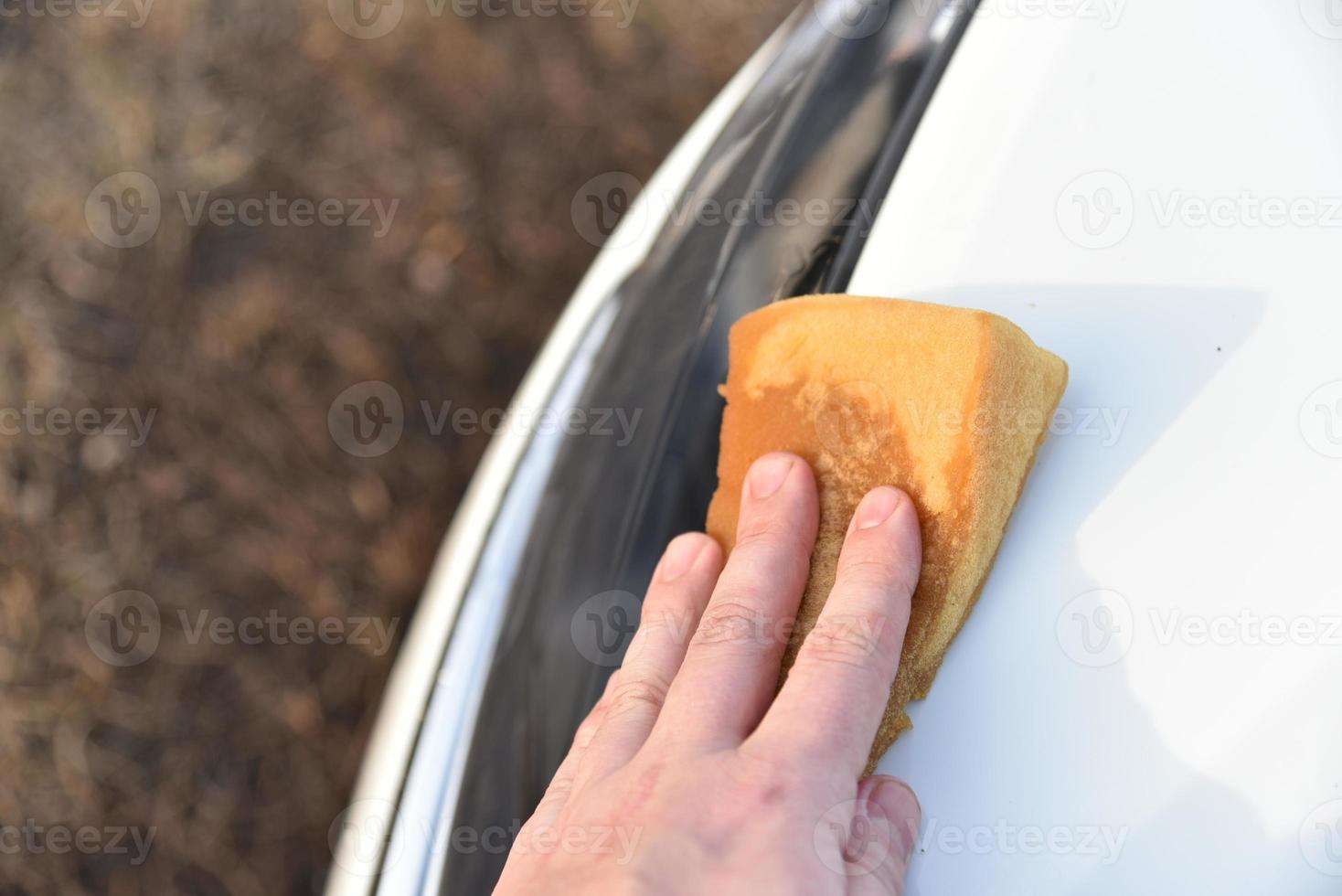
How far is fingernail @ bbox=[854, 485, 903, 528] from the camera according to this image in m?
0.56

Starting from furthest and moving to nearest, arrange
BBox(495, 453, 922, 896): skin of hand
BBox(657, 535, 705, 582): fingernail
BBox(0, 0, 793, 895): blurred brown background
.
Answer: BBox(0, 0, 793, 895): blurred brown background
BBox(657, 535, 705, 582): fingernail
BBox(495, 453, 922, 896): skin of hand

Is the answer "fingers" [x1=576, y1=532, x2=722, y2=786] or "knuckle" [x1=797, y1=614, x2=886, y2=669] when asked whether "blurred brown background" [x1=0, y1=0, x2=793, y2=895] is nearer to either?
"fingers" [x1=576, y1=532, x2=722, y2=786]

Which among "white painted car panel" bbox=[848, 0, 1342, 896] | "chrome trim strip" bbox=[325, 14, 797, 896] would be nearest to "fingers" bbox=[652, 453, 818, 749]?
A: "white painted car panel" bbox=[848, 0, 1342, 896]

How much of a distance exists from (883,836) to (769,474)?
23cm

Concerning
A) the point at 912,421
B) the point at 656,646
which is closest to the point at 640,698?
the point at 656,646

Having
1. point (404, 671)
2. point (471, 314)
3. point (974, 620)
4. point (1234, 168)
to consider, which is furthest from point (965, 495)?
point (471, 314)

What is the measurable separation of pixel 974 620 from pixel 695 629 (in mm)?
186

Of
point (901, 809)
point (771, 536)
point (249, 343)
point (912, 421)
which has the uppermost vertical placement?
point (912, 421)

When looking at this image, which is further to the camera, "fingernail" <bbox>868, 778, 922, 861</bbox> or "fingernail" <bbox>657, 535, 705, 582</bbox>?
"fingernail" <bbox>657, 535, 705, 582</bbox>

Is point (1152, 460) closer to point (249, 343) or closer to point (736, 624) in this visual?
point (736, 624)

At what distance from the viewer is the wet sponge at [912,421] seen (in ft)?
1.80

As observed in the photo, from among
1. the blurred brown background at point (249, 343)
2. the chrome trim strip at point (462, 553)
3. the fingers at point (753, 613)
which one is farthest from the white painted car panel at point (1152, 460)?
the blurred brown background at point (249, 343)

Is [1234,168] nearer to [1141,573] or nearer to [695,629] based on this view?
[1141,573]

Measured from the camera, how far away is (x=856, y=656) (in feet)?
1.77
